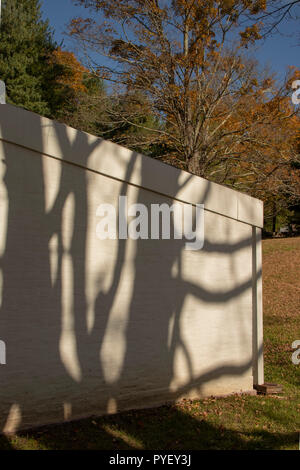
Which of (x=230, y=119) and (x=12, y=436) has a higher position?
(x=230, y=119)

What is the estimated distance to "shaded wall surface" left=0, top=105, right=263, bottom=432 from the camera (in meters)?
4.85

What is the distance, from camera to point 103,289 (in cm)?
545

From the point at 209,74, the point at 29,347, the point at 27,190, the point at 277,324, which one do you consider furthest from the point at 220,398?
the point at 209,74

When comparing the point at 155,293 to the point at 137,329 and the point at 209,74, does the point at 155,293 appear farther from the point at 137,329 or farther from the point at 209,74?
the point at 209,74

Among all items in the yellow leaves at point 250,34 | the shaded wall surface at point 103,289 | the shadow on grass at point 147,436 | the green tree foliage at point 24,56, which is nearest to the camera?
the shadow on grass at point 147,436

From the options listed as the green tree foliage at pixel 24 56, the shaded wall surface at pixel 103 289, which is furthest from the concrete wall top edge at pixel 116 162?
the green tree foliage at pixel 24 56

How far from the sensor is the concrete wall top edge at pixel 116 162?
4.85 m

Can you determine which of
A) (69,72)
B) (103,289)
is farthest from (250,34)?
(103,289)

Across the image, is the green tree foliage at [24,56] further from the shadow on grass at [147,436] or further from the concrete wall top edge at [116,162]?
the shadow on grass at [147,436]

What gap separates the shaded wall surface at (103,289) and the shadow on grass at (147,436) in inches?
8.1

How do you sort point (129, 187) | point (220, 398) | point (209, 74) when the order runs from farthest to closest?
point (209, 74)
point (220, 398)
point (129, 187)

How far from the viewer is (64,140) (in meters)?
5.12

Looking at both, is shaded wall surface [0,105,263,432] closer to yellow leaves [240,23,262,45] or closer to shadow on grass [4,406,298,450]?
shadow on grass [4,406,298,450]

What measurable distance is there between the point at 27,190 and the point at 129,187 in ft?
4.41
